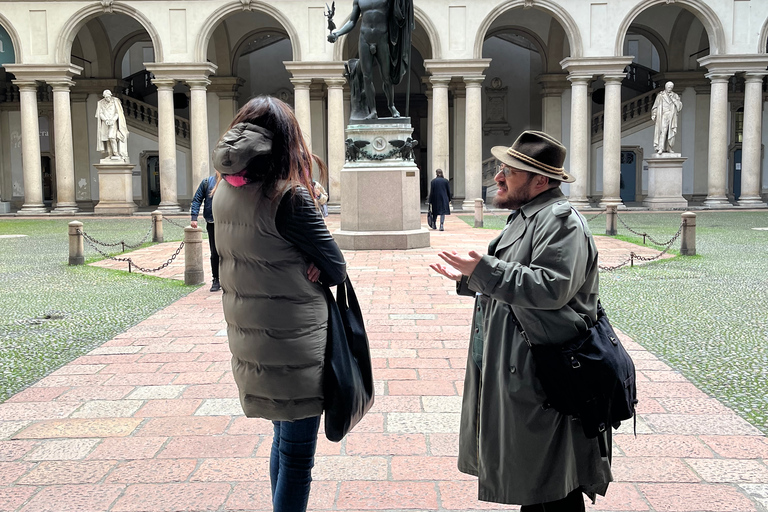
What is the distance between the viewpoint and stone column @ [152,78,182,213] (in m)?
25.2

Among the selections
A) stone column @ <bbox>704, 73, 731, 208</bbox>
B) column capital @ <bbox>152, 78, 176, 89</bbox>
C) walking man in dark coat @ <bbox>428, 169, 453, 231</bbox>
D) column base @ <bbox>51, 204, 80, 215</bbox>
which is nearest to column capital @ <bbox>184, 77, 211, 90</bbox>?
column capital @ <bbox>152, 78, 176, 89</bbox>

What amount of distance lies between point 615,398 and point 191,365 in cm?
379

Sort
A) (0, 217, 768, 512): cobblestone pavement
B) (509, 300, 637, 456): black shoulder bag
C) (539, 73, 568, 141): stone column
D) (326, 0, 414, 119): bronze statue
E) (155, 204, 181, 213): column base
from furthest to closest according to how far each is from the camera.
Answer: (539, 73, 568, 141): stone column, (155, 204, 181, 213): column base, (326, 0, 414, 119): bronze statue, (0, 217, 768, 512): cobblestone pavement, (509, 300, 637, 456): black shoulder bag

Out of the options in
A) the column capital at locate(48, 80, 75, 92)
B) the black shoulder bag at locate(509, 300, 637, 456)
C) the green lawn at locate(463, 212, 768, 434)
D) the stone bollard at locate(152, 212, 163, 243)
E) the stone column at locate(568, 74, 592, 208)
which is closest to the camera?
the black shoulder bag at locate(509, 300, 637, 456)

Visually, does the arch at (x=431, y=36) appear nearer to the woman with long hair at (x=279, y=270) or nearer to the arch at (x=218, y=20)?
the arch at (x=218, y=20)

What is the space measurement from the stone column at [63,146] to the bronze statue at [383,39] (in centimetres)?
1609

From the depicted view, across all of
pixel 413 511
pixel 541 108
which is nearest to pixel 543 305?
pixel 413 511

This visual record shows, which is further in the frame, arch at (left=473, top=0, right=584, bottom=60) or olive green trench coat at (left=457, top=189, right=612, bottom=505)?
arch at (left=473, top=0, right=584, bottom=60)

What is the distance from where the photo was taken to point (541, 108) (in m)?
31.1

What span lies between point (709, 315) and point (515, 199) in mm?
5484

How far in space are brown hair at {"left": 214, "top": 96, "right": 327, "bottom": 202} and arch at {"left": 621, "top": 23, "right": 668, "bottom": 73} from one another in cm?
3033

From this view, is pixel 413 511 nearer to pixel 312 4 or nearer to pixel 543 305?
pixel 543 305

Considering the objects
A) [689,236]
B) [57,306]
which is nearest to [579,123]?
[689,236]

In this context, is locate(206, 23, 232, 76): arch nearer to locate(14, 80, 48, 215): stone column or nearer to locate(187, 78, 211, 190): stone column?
locate(187, 78, 211, 190): stone column
